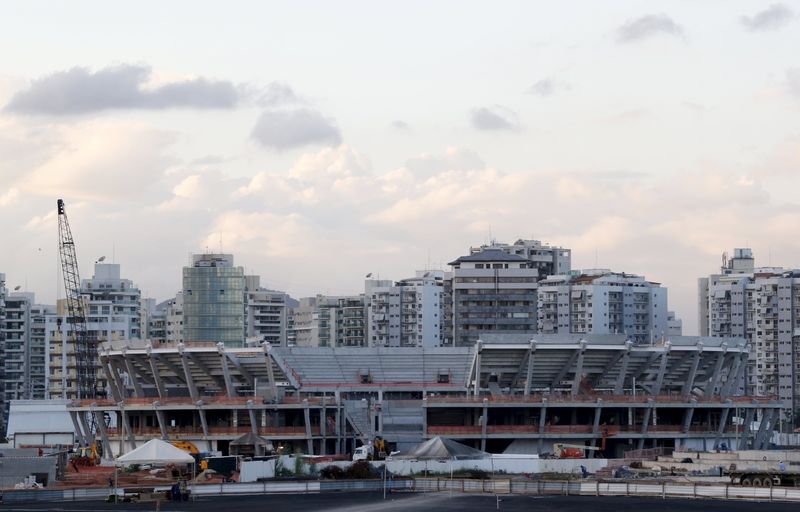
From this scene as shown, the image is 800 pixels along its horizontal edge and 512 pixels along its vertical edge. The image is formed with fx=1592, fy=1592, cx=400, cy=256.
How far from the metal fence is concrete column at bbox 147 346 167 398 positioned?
43.3 meters

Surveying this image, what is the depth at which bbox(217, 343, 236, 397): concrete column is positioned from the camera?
454 feet

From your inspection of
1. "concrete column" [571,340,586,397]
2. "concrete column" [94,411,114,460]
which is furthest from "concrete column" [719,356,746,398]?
"concrete column" [94,411,114,460]

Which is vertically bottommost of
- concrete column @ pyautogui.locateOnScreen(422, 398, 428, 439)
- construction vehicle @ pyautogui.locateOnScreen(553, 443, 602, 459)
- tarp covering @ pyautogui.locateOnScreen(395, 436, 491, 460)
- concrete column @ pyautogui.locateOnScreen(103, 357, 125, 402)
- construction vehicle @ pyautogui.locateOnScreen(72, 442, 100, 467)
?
construction vehicle @ pyautogui.locateOnScreen(72, 442, 100, 467)

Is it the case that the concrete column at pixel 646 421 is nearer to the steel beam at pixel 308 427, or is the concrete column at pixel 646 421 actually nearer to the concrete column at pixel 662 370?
the concrete column at pixel 662 370

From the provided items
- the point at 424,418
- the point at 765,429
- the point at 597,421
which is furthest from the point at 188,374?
the point at 765,429

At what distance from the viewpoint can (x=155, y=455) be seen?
10231cm

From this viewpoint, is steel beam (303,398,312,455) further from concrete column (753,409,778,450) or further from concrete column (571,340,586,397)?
concrete column (753,409,778,450)

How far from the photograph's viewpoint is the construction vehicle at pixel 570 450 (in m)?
124

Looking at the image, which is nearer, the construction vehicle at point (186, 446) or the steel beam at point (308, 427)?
the construction vehicle at point (186, 446)

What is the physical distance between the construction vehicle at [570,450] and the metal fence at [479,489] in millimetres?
23703

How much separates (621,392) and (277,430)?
3028 centimetres

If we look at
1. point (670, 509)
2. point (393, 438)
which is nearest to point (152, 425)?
point (393, 438)

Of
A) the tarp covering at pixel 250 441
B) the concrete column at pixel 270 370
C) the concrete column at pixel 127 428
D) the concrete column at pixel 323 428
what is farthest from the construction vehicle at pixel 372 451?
the concrete column at pixel 127 428

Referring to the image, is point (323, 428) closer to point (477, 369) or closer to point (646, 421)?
point (477, 369)
